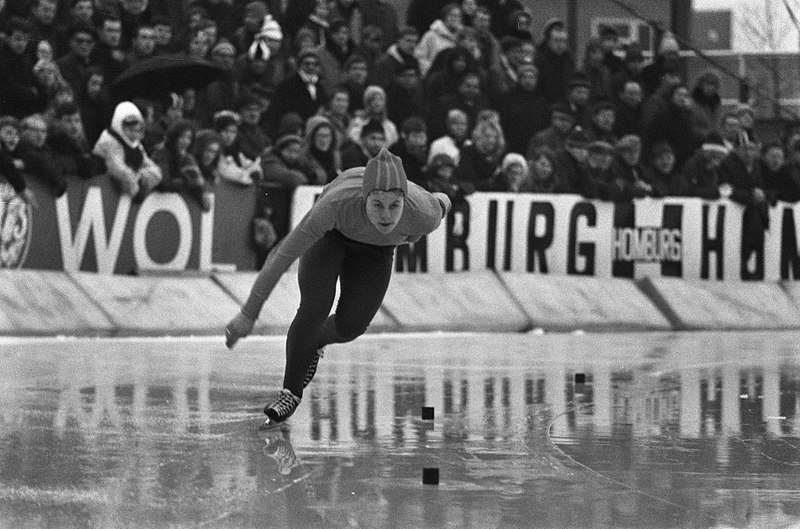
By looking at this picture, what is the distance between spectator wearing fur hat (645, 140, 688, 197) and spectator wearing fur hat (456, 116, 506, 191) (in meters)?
2.44

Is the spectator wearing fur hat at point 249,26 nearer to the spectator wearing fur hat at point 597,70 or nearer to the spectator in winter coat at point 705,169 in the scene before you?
the spectator wearing fur hat at point 597,70

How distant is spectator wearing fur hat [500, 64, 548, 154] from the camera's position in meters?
20.3

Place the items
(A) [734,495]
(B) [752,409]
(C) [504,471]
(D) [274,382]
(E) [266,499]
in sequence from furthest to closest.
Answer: (D) [274,382] → (B) [752,409] → (C) [504,471] → (A) [734,495] → (E) [266,499]

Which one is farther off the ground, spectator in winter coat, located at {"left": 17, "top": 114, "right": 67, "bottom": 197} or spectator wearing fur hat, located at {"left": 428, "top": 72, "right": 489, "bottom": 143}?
spectator wearing fur hat, located at {"left": 428, "top": 72, "right": 489, "bottom": 143}

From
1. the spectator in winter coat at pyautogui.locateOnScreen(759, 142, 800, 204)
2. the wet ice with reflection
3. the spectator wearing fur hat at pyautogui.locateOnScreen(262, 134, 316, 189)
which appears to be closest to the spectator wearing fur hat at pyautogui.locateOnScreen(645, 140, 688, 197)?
the spectator in winter coat at pyautogui.locateOnScreen(759, 142, 800, 204)

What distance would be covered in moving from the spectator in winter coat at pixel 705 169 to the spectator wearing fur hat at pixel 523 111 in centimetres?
226

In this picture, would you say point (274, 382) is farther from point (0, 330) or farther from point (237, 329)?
point (0, 330)

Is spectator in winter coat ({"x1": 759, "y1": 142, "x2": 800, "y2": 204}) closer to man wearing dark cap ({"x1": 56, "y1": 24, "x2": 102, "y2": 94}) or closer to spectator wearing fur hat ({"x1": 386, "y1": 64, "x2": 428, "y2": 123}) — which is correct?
spectator wearing fur hat ({"x1": 386, "y1": 64, "x2": 428, "y2": 123})

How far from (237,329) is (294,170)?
9.85 metres

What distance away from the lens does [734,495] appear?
21.0ft

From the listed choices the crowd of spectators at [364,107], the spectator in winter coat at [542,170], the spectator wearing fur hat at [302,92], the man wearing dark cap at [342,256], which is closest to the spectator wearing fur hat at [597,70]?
the crowd of spectators at [364,107]

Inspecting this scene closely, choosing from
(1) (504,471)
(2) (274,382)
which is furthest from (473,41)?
(1) (504,471)

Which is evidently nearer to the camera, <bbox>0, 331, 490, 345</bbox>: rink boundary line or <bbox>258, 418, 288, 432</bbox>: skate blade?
<bbox>258, 418, 288, 432</bbox>: skate blade

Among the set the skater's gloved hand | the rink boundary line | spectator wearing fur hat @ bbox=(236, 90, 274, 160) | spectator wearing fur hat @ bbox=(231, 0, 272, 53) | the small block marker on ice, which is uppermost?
spectator wearing fur hat @ bbox=(231, 0, 272, 53)
